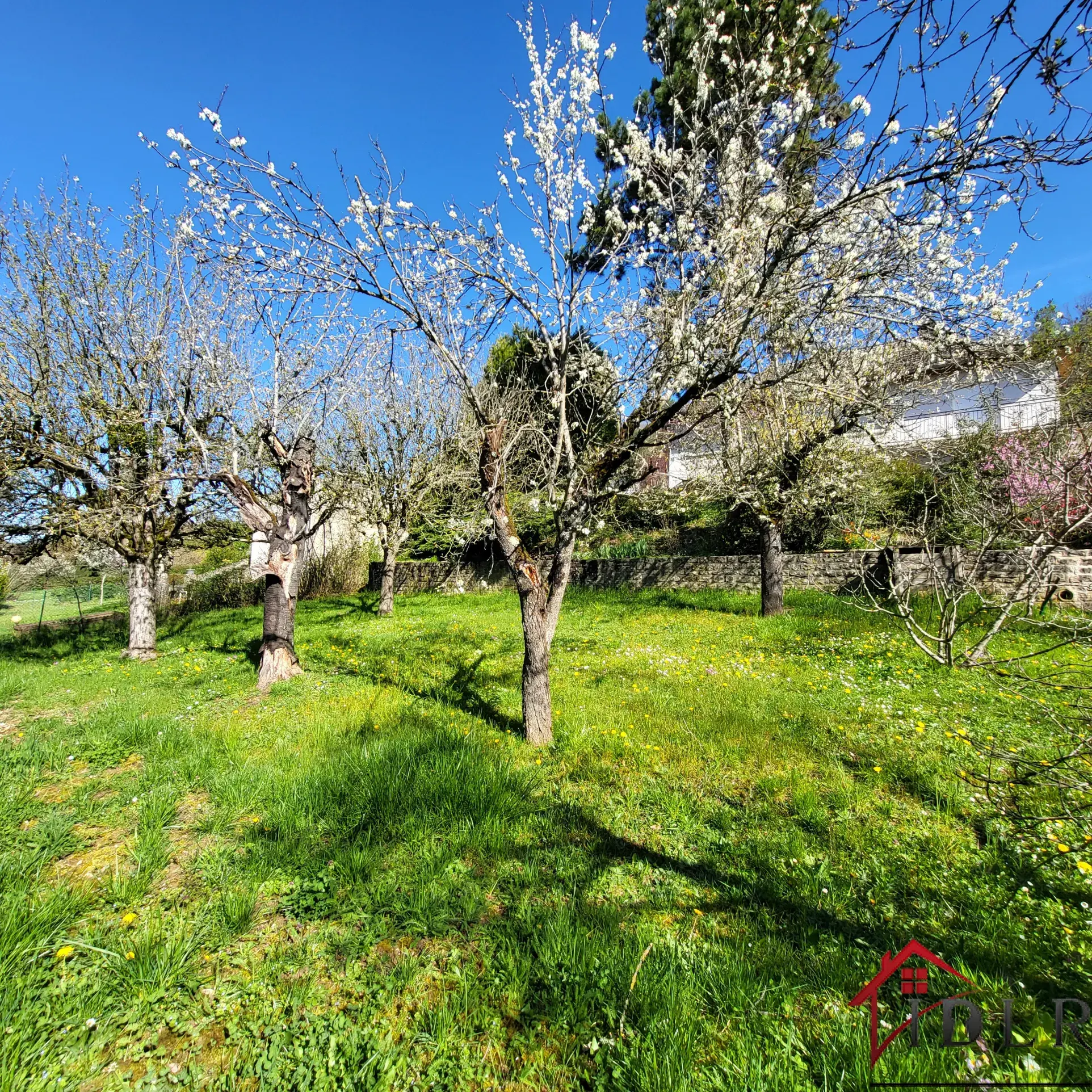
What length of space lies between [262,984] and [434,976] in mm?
720

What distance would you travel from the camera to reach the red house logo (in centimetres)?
190

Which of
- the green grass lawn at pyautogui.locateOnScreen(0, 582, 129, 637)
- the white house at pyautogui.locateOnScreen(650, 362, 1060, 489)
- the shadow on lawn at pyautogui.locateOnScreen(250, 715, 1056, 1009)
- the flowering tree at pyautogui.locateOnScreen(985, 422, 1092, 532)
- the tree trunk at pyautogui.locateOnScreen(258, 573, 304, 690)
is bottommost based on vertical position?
the green grass lawn at pyautogui.locateOnScreen(0, 582, 129, 637)

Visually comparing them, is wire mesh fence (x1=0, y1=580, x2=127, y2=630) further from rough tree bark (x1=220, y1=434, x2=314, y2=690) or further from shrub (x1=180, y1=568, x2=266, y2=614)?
A: rough tree bark (x1=220, y1=434, x2=314, y2=690)

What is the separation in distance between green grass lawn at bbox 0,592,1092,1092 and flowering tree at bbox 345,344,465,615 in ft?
24.5

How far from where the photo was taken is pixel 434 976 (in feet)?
7.22

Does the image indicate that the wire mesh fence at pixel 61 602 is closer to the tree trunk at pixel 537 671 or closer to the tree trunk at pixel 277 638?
the tree trunk at pixel 277 638

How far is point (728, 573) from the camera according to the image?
12664 millimetres

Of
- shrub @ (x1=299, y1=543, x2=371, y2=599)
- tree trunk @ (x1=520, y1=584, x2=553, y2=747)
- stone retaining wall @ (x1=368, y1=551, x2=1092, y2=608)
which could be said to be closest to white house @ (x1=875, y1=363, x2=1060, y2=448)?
stone retaining wall @ (x1=368, y1=551, x2=1092, y2=608)

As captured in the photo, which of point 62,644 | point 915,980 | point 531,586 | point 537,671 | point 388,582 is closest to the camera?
point 915,980

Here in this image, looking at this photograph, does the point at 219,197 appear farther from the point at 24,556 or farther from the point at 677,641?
the point at 24,556

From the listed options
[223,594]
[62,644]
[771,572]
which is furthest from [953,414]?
[223,594]

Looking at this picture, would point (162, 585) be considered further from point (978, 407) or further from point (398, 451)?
point (978, 407)

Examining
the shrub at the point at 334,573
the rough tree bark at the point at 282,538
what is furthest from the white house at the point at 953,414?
the shrub at the point at 334,573

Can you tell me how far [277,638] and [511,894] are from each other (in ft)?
17.1
